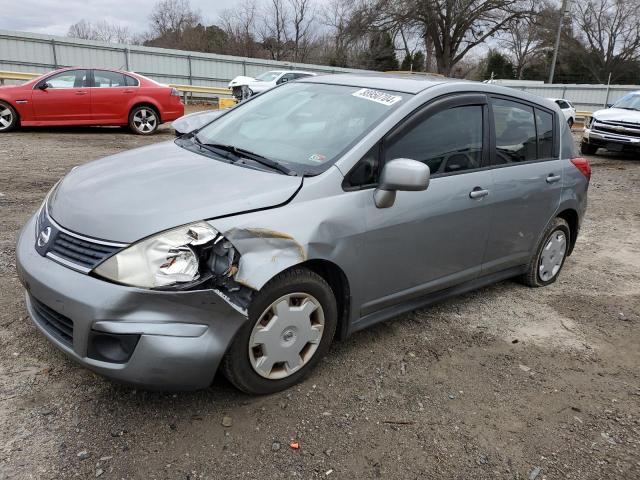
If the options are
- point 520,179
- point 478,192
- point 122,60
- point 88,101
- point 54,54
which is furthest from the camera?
point 122,60

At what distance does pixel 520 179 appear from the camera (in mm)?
3977

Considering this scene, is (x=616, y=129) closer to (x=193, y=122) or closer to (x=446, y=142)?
(x=446, y=142)

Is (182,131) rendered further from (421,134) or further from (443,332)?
(443,332)

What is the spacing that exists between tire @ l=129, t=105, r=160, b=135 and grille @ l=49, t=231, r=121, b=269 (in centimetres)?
1037

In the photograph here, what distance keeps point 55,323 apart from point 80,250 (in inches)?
14.8

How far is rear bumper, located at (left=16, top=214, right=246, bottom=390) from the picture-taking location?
2.35 meters

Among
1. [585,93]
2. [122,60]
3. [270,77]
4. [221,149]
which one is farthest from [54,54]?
[585,93]

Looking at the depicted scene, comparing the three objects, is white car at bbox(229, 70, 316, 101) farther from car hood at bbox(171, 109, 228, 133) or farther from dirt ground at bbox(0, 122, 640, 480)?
dirt ground at bbox(0, 122, 640, 480)

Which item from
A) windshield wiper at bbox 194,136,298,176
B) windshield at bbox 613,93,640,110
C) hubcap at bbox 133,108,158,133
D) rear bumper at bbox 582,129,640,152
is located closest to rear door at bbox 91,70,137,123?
hubcap at bbox 133,108,158,133

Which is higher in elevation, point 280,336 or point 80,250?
point 80,250

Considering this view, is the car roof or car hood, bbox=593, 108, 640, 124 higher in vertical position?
the car roof

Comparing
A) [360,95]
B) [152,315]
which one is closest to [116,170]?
[152,315]

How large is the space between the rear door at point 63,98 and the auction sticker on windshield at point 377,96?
971 cm

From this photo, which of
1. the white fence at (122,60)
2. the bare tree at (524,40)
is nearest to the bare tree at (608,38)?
the bare tree at (524,40)
